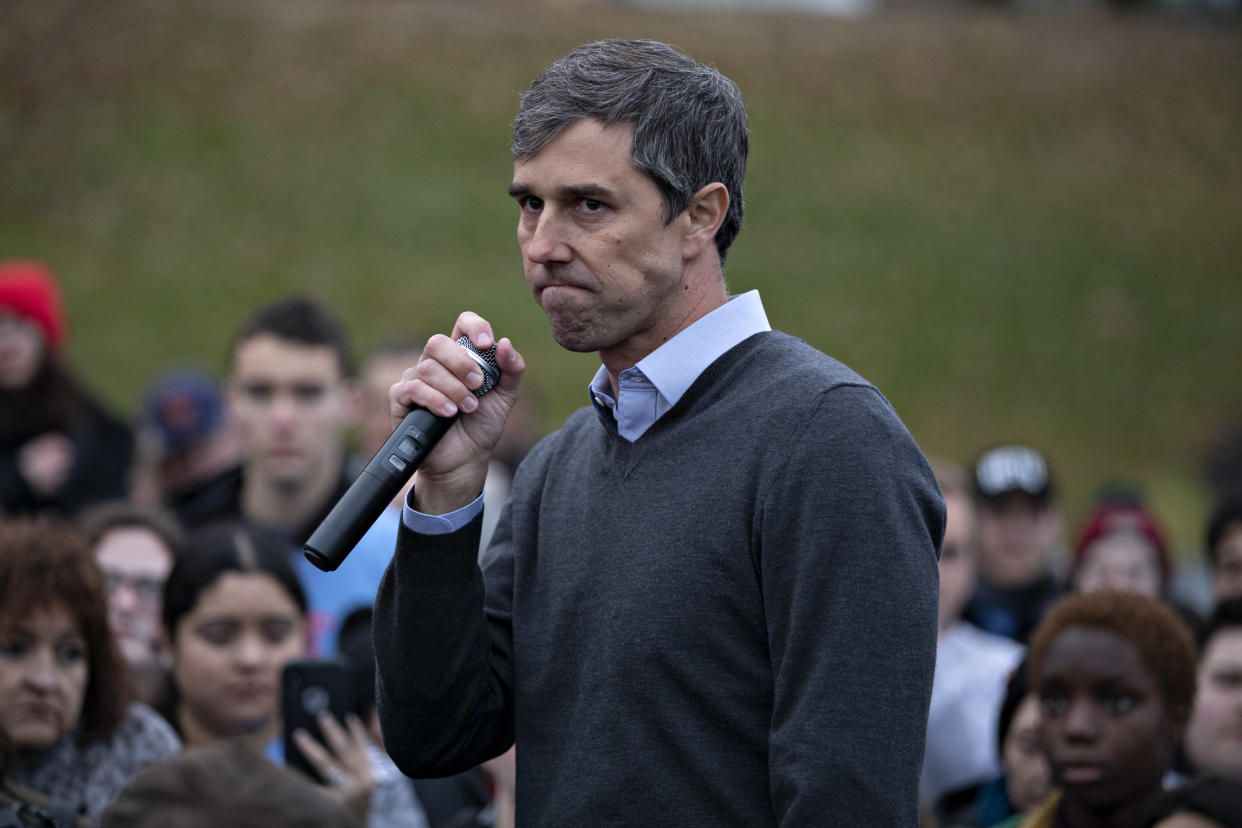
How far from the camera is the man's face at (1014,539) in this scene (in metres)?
6.59

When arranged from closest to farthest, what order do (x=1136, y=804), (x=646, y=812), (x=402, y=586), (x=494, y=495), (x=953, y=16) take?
(x=646, y=812), (x=402, y=586), (x=1136, y=804), (x=494, y=495), (x=953, y=16)

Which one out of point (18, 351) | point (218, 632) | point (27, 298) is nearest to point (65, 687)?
point (218, 632)

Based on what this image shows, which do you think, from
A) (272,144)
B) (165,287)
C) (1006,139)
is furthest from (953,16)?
(165,287)

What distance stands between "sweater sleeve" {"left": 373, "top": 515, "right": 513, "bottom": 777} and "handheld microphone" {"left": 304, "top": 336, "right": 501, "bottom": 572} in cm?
13

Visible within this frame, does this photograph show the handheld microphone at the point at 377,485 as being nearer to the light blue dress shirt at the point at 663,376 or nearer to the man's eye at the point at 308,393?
the light blue dress shirt at the point at 663,376

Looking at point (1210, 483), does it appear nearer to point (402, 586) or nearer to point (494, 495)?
point (494, 495)

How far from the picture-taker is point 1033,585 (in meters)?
6.54

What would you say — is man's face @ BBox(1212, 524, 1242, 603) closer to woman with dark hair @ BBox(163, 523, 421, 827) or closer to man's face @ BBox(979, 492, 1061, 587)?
man's face @ BBox(979, 492, 1061, 587)

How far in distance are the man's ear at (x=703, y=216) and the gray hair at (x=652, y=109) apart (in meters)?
0.02

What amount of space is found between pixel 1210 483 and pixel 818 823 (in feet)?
36.6

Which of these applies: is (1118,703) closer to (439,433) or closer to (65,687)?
(439,433)

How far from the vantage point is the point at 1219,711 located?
13.5 ft

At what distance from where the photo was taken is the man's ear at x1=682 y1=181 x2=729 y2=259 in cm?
240

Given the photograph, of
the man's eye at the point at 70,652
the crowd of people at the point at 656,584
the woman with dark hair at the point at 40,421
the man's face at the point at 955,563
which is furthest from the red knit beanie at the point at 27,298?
the man's face at the point at 955,563
